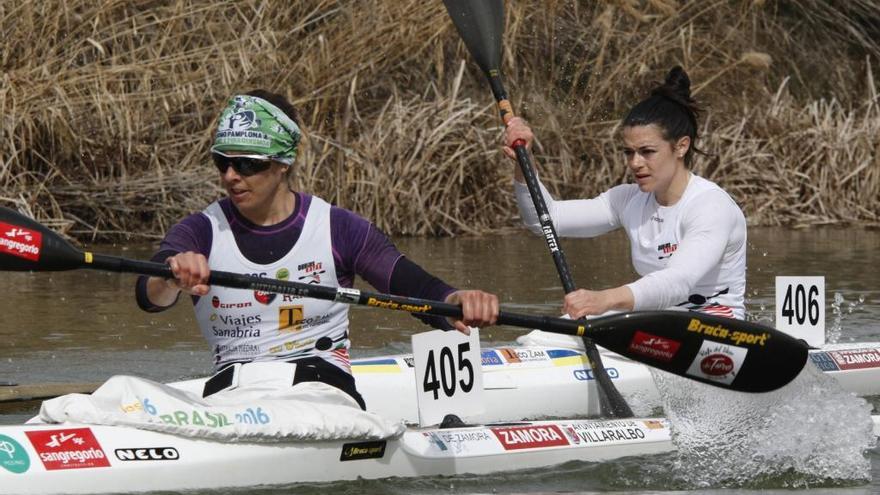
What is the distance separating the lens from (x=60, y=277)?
10852 mm

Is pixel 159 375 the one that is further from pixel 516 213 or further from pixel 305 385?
pixel 516 213

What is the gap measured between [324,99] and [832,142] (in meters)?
4.87

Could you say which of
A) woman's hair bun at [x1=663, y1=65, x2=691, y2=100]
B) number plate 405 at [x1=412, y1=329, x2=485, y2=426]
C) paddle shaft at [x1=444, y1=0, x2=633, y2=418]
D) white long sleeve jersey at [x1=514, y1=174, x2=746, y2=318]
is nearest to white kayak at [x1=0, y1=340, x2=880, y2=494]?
number plate 405 at [x1=412, y1=329, x2=485, y2=426]

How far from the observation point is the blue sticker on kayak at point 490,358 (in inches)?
283

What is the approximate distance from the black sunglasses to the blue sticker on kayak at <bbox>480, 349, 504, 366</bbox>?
2607 mm

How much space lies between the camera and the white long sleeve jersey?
5.78 meters

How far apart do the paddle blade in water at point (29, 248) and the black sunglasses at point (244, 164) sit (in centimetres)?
54

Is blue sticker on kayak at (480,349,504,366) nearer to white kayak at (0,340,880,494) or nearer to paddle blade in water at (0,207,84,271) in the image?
white kayak at (0,340,880,494)

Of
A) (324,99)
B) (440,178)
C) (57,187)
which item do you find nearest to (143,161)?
(57,187)

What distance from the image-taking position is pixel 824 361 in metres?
7.67

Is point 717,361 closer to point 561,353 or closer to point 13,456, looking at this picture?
point 561,353

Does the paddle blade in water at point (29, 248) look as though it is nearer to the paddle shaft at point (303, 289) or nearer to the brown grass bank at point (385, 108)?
the paddle shaft at point (303, 289)

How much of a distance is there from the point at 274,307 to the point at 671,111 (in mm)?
2278

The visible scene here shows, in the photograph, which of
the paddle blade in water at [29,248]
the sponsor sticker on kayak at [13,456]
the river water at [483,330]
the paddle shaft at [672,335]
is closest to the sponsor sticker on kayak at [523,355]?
the river water at [483,330]
